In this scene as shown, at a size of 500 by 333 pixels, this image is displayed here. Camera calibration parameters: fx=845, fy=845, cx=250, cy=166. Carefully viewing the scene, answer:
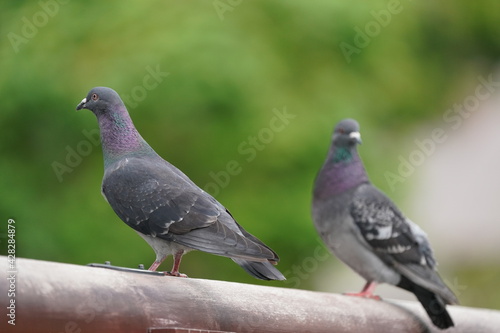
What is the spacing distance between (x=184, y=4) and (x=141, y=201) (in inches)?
217

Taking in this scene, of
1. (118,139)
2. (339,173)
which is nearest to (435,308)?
(339,173)

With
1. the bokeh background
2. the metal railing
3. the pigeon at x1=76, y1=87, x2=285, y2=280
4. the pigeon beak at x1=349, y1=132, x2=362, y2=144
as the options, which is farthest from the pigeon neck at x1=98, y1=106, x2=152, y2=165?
the bokeh background

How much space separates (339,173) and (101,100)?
214 centimetres

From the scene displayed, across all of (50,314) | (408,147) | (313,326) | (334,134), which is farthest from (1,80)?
(50,314)

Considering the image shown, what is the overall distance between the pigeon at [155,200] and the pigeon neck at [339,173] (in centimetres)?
184

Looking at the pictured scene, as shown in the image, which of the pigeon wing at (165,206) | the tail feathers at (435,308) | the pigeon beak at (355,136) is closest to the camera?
the pigeon wing at (165,206)

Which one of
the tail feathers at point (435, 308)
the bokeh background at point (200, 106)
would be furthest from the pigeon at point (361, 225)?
the bokeh background at point (200, 106)

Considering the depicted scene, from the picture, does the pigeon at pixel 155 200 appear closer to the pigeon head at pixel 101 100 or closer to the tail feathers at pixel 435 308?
the pigeon head at pixel 101 100

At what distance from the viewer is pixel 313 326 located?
3.39 m

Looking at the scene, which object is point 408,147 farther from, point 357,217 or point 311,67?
point 357,217

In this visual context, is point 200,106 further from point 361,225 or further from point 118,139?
point 118,139

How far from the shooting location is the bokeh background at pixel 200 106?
8117mm

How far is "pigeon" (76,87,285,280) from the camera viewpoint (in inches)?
133

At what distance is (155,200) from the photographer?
3.43 m
